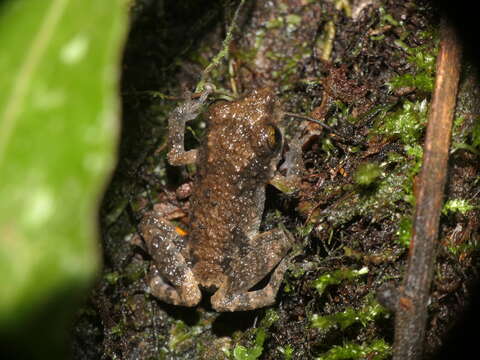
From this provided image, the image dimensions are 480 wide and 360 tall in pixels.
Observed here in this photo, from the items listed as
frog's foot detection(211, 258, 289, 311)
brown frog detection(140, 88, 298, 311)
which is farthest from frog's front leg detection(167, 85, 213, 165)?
frog's foot detection(211, 258, 289, 311)

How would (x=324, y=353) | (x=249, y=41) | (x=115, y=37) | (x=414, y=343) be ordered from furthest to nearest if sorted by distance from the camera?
(x=249, y=41), (x=324, y=353), (x=414, y=343), (x=115, y=37)

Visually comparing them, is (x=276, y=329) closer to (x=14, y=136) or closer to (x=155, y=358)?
(x=155, y=358)

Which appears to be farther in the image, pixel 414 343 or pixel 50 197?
pixel 414 343

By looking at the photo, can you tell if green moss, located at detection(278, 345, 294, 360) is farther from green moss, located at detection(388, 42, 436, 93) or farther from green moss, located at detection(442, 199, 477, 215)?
green moss, located at detection(388, 42, 436, 93)

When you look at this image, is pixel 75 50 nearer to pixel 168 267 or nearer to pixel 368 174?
pixel 368 174

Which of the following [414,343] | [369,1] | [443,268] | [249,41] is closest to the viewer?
[414,343]

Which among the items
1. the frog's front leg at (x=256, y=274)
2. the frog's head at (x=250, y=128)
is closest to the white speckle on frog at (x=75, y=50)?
the frog's head at (x=250, y=128)

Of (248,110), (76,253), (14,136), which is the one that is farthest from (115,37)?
(248,110)
